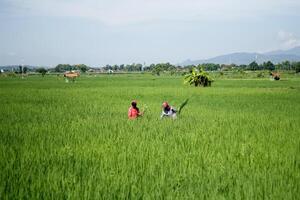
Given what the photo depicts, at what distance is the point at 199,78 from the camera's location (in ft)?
101

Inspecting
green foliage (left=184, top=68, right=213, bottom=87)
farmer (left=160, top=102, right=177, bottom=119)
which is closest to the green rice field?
farmer (left=160, top=102, right=177, bottom=119)

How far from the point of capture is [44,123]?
9.13 m

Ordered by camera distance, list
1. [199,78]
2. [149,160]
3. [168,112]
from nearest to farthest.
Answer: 1. [149,160]
2. [168,112]
3. [199,78]

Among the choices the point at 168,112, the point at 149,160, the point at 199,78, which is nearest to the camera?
the point at 149,160

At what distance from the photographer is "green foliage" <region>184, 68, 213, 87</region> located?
29828 millimetres

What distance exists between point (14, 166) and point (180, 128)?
13.9 ft

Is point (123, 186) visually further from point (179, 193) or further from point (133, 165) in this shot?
point (133, 165)

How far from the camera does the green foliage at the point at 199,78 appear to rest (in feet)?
97.9

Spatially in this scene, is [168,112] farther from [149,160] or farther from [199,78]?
[199,78]

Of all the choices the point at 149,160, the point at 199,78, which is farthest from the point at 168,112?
the point at 199,78

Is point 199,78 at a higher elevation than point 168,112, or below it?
below

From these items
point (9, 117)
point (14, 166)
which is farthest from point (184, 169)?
point (9, 117)

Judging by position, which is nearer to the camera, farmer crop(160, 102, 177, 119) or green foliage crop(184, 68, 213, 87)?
farmer crop(160, 102, 177, 119)

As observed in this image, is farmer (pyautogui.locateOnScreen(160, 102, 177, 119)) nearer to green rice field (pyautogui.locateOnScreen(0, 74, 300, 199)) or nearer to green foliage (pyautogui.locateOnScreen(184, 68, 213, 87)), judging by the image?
green rice field (pyautogui.locateOnScreen(0, 74, 300, 199))
